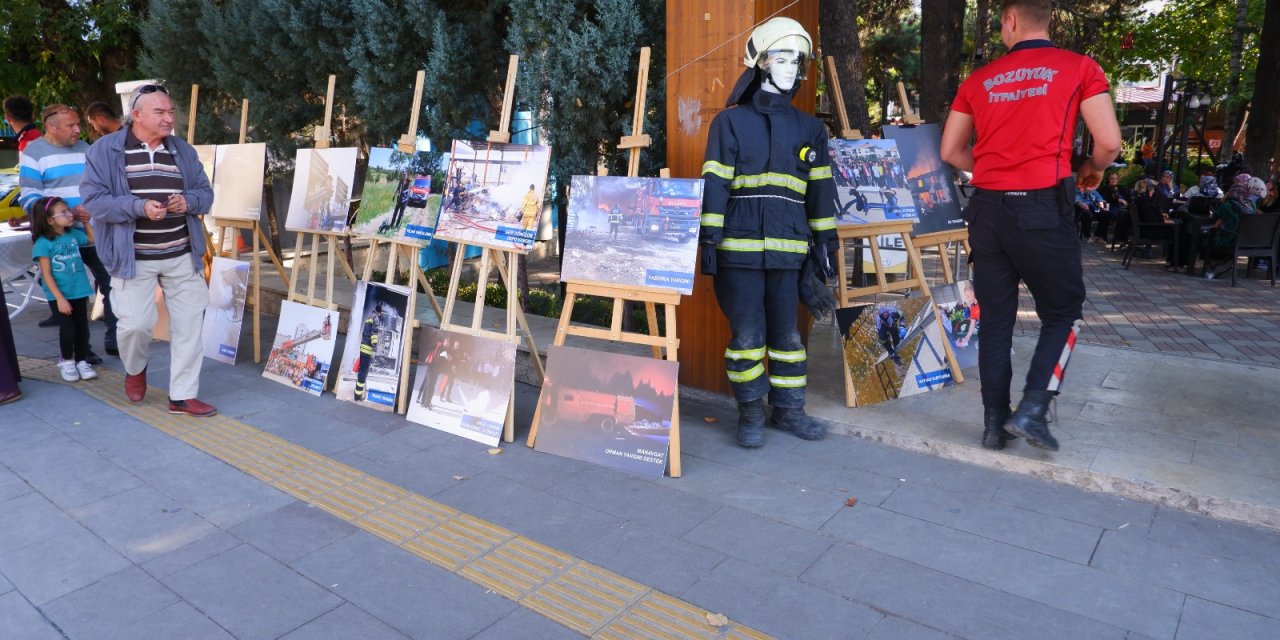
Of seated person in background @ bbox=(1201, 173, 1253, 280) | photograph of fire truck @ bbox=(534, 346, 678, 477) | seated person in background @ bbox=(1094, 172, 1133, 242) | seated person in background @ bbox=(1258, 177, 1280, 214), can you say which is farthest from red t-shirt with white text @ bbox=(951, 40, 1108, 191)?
seated person in background @ bbox=(1094, 172, 1133, 242)

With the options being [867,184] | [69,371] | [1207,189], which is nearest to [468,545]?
[867,184]

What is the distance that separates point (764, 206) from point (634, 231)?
0.70 meters

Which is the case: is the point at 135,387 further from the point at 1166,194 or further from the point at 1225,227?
the point at 1166,194

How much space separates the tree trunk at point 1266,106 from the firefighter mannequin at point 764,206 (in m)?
11.4

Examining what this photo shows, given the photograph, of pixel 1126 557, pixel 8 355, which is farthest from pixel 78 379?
pixel 1126 557

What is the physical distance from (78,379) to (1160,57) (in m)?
24.4

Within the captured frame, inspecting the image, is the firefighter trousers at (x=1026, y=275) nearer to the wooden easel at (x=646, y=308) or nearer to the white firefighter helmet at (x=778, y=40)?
the white firefighter helmet at (x=778, y=40)

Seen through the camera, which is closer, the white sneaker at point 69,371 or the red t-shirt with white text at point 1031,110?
the red t-shirt with white text at point 1031,110

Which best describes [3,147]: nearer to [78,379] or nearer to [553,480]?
[78,379]

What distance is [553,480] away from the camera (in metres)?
4.30

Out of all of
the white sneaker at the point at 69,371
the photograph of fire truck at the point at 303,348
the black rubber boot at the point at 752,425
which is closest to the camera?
the black rubber boot at the point at 752,425

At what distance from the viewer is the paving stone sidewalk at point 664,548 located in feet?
9.96

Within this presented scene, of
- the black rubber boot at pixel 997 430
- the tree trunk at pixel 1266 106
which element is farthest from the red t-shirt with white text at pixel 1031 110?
the tree trunk at pixel 1266 106

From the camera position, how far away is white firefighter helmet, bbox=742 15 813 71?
4285mm
